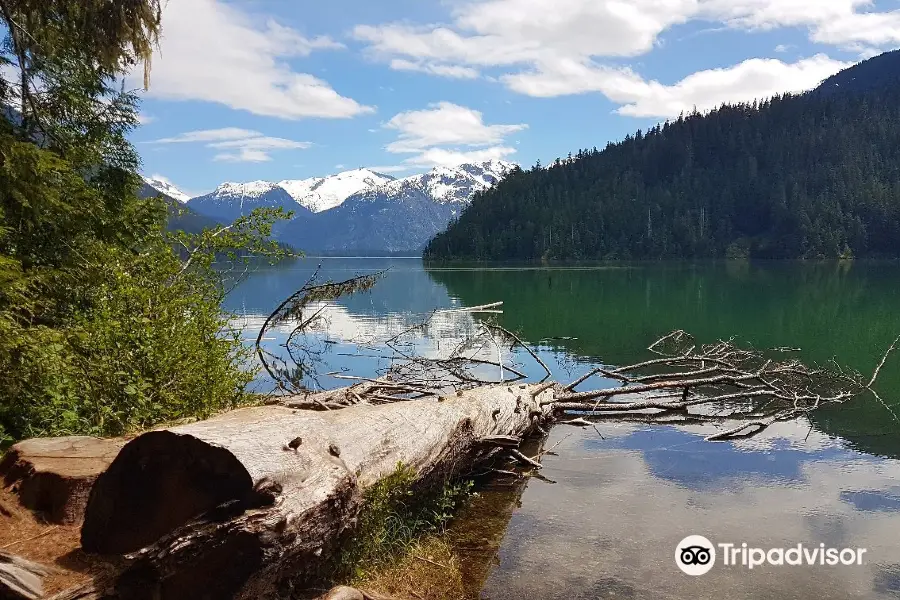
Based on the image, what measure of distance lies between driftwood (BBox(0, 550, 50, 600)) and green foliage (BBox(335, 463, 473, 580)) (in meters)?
2.24

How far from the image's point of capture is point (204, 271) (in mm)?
12180

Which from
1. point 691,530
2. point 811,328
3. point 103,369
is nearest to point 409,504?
point 691,530

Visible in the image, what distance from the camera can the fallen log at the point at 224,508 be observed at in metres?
4.27

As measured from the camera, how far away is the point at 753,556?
711 centimetres

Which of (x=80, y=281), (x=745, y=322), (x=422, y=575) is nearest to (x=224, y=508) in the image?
(x=422, y=575)

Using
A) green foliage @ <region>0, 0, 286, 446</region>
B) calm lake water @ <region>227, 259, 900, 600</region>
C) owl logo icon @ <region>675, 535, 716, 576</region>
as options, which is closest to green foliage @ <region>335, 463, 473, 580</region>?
calm lake water @ <region>227, 259, 900, 600</region>

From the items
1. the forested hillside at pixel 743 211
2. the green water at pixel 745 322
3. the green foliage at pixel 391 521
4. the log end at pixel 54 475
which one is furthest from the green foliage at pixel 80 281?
the forested hillside at pixel 743 211

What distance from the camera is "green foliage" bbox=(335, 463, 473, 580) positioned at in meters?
5.70

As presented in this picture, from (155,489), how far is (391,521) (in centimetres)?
258

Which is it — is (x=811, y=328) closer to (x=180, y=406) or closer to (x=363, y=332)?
(x=363, y=332)

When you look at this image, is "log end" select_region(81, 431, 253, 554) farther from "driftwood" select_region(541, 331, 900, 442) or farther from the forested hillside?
the forested hillside

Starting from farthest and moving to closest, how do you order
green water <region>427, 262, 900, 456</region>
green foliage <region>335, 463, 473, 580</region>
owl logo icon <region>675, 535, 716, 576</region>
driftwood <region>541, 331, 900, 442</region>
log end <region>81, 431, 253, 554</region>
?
green water <region>427, 262, 900, 456</region> < driftwood <region>541, 331, 900, 442</region> < owl logo icon <region>675, 535, 716, 576</region> < green foliage <region>335, 463, 473, 580</region> < log end <region>81, 431, 253, 554</region>

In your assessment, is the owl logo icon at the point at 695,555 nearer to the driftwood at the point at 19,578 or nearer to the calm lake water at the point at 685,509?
the calm lake water at the point at 685,509

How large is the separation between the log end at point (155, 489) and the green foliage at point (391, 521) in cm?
143
